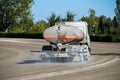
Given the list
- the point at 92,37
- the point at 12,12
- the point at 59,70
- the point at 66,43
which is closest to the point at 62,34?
the point at 66,43

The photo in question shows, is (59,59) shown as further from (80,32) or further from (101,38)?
(101,38)

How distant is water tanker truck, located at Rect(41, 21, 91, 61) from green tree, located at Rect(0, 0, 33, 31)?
243ft

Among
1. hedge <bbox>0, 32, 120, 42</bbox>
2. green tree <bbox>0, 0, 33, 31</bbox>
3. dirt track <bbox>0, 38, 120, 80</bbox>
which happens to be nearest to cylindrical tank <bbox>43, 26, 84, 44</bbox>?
dirt track <bbox>0, 38, 120, 80</bbox>

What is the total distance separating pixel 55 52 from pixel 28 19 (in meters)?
79.4

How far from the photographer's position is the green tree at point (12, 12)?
9900 centimetres

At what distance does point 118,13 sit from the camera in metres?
84.8

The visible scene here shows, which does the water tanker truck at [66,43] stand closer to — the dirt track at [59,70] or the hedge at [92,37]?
the dirt track at [59,70]

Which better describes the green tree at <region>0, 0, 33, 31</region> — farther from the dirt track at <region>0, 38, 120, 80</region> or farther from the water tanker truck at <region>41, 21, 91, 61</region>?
the dirt track at <region>0, 38, 120, 80</region>

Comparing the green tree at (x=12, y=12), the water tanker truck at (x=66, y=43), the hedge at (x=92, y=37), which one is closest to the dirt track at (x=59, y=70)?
the water tanker truck at (x=66, y=43)

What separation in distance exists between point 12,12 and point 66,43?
75217mm

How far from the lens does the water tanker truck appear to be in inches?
884

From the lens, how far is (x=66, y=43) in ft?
80.8

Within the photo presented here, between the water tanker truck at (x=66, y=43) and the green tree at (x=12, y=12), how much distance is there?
74.2 metres

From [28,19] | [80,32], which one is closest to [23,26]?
[28,19]
